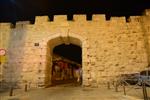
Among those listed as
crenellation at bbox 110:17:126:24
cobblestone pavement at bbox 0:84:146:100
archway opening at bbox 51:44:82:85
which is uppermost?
crenellation at bbox 110:17:126:24

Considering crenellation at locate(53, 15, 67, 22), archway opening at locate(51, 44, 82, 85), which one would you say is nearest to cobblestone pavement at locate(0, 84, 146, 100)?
crenellation at locate(53, 15, 67, 22)

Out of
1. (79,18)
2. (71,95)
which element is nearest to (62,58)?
(79,18)

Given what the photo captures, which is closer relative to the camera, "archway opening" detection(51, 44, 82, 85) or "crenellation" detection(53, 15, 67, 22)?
"crenellation" detection(53, 15, 67, 22)

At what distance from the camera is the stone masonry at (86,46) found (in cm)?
934

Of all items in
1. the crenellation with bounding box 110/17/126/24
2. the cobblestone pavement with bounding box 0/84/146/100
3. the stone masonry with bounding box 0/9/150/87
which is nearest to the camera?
the cobblestone pavement with bounding box 0/84/146/100

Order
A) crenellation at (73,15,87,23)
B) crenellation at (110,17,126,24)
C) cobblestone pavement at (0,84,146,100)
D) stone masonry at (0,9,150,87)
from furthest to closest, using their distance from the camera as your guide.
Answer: crenellation at (73,15,87,23) < crenellation at (110,17,126,24) < stone masonry at (0,9,150,87) < cobblestone pavement at (0,84,146,100)

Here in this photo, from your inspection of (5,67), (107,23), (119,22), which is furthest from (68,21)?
(5,67)

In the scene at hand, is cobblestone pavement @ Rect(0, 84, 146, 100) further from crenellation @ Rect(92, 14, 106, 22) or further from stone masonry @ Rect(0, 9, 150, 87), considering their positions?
crenellation @ Rect(92, 14, 106, 22)

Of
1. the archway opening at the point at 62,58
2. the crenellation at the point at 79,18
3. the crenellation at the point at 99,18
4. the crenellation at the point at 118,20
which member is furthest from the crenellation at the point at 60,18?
the archway opening at the point at 62,58

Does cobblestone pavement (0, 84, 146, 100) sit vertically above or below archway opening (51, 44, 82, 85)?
below

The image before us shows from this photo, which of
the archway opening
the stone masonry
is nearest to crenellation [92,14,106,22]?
the stone masonry

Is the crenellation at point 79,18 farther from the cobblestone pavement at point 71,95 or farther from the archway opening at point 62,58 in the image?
the archway opening at point 62,58

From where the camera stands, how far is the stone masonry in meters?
9.34

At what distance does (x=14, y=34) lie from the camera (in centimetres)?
1016
